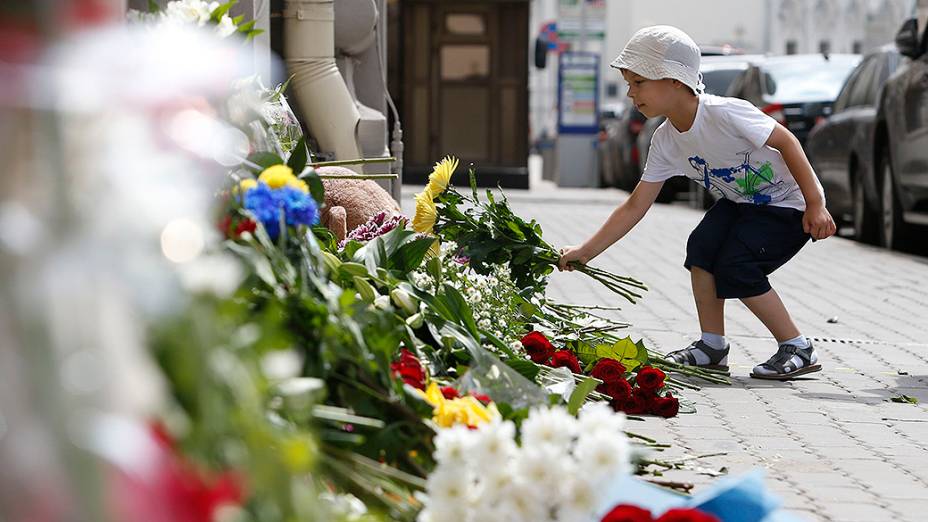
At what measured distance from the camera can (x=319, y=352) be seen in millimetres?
2740

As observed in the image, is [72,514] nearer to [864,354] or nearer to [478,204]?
[478,204]

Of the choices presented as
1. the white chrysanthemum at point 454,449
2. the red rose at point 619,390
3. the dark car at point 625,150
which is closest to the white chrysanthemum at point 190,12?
the white chrysanthemum at point 454,449

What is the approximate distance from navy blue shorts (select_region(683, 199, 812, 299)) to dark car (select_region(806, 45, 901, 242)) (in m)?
6.83

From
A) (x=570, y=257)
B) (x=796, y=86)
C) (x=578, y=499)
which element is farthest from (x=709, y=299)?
(x=796, y=86)

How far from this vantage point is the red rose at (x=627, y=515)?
2506 millimetres

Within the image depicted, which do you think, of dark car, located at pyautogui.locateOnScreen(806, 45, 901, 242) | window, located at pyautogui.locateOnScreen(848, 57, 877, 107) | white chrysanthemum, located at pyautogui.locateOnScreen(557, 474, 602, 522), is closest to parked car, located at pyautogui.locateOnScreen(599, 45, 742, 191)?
dark car, located at pyautogui.locateOnScreen(806, 45, 901, 242)

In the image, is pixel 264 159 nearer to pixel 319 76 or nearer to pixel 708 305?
pixel 708 305

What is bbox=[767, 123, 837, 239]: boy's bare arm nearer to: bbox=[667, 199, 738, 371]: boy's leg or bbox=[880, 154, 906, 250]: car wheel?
bbox=[667, 199, 738, 371]: boy's leg

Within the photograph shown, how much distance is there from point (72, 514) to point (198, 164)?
0.54 meters

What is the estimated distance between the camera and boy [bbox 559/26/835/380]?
5.77 metres

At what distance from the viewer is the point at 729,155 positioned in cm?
592

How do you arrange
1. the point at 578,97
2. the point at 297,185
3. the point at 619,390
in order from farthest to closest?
the point at 578,97, the point at 619,390, the point at 297,185

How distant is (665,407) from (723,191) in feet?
4.54

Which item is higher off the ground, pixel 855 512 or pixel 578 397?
pixel 578 397
